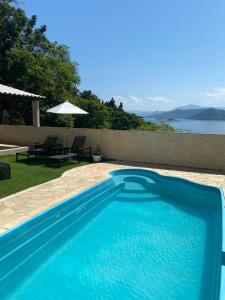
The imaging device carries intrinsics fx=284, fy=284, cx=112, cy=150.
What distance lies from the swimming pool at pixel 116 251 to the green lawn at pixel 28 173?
1745mm

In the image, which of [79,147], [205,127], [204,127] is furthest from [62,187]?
[204,127]

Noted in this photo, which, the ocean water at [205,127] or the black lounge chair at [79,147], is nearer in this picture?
the black lounge chair at [79,147]

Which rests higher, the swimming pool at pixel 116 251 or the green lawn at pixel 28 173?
the green lawn at pixel 28 173

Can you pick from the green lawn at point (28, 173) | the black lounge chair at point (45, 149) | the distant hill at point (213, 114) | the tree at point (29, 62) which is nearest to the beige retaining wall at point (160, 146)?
the black lounge chair at point (45, 149)

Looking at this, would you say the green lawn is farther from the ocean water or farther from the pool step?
the ocean water

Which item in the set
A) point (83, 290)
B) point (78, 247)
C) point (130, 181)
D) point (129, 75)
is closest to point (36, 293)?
point (83, 290)

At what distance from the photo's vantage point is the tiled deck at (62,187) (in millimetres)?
5734

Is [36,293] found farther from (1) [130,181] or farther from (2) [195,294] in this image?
(1) [130,181]

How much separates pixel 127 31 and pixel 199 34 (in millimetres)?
4242

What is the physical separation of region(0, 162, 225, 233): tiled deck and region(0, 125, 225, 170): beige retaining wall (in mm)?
717

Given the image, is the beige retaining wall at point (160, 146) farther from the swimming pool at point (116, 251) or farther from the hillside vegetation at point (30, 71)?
the hillside vegetation at point (30, 71)

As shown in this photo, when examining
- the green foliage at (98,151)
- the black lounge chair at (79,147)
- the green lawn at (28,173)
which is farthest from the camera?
the black lounge chair at (79,147)

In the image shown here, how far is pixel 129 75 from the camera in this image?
25.3 metres

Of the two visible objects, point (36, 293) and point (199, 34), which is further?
point (199, 34)
